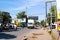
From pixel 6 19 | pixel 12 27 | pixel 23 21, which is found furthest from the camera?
pixel 23 21

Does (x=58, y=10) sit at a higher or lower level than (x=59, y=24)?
higher

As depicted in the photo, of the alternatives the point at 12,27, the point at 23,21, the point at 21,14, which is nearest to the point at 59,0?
the point at 12,27

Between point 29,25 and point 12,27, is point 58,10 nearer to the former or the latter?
point 12,27

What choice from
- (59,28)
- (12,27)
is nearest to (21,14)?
(12,27)

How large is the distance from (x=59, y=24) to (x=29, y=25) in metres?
76.2

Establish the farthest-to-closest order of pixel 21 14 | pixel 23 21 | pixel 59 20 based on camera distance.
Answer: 1. pixel 21 14
2. pixel 23 21
3. pixel 59 20

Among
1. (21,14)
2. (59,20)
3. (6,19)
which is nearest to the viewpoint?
(59,20)

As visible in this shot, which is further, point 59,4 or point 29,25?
point 29,25

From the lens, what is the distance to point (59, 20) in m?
8.98

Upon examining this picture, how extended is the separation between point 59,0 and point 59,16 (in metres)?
0.64

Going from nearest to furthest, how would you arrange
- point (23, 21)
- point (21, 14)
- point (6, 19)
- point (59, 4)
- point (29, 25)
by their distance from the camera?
1. point (59, 4)
2. point (29, 25)
3. point (6, 19)
4. point (23, 21)
5. point (21, 14)

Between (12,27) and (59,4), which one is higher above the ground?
(59,4)

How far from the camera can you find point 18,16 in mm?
145625

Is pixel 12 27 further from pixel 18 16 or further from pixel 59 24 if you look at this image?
pixel 18 16
